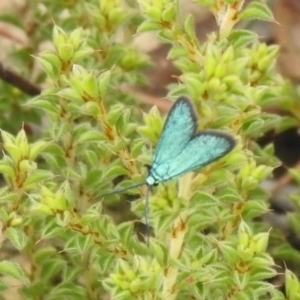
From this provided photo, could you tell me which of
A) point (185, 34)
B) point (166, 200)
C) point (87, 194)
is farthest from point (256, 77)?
point (166, 200)

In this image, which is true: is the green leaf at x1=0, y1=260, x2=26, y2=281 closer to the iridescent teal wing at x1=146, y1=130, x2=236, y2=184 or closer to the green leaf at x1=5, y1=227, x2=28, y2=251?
the green leaf at x1=5, y1=227, x2=28, y2=251

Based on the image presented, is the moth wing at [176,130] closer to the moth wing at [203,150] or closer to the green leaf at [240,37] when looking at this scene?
the moth wing at [203,150]

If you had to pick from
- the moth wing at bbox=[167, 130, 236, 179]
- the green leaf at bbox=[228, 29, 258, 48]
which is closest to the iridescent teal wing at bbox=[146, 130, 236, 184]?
the moth wing at bbox=[167, 130, 236, 179]

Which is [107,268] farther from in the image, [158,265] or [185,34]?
[185,34]

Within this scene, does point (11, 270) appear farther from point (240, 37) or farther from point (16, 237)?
point (240, 37)

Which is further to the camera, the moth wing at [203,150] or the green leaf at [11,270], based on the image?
the green leaf at [11,270]

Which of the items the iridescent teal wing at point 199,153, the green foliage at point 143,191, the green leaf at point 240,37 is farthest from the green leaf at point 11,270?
the green leaf at point 240,37

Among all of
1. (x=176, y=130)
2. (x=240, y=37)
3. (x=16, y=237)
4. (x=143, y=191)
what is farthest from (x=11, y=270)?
(x=240, y=37)
